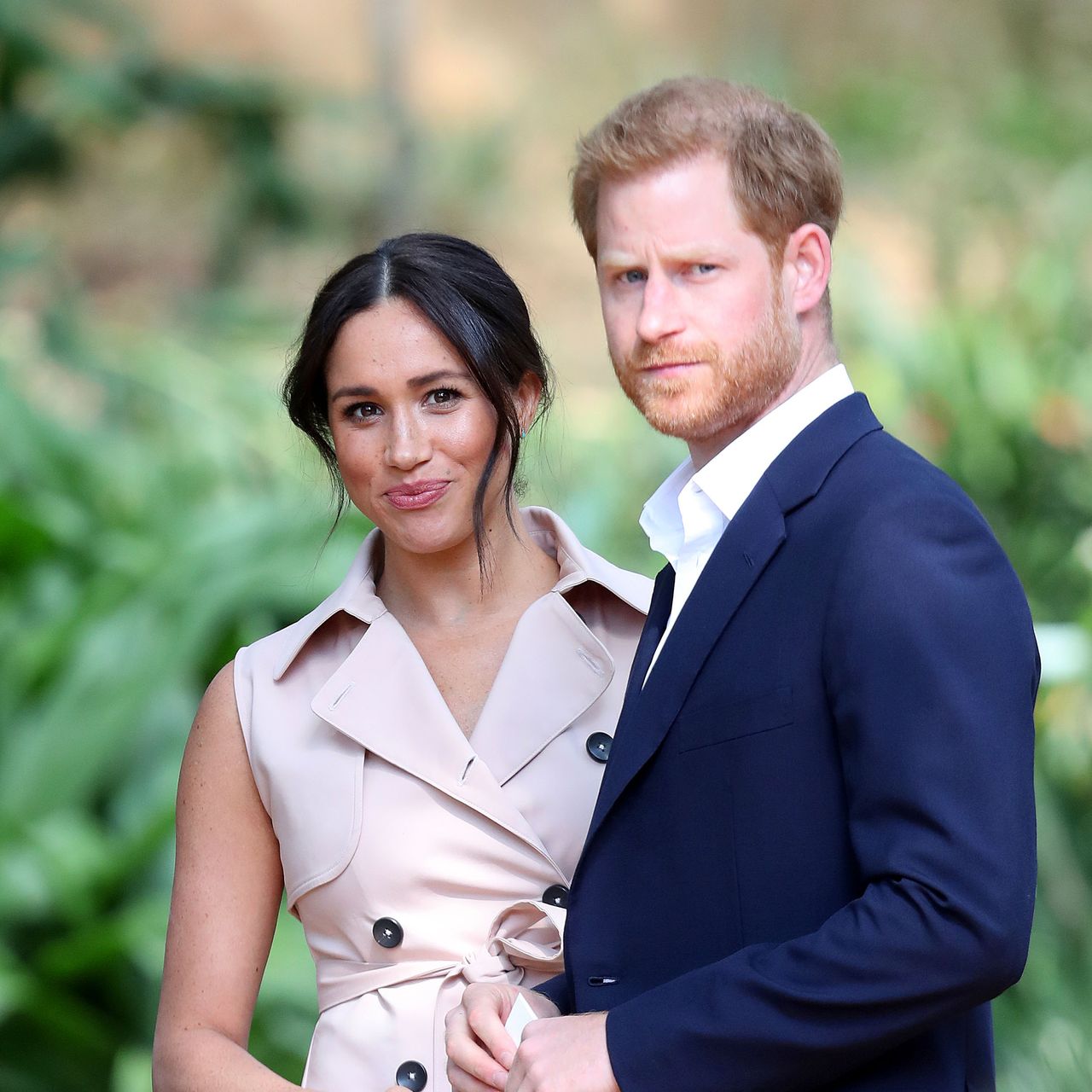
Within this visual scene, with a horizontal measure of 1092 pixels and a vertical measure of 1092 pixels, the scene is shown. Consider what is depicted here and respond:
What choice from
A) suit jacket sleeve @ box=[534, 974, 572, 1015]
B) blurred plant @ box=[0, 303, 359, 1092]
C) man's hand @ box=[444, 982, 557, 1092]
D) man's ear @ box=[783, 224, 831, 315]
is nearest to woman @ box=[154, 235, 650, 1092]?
suit jacket sleeve @ box=[534, 974, 572, 1015]

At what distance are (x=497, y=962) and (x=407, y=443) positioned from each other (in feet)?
2.03

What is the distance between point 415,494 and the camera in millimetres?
1857

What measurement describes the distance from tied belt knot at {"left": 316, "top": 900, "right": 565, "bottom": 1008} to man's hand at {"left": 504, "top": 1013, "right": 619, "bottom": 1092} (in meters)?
0.41

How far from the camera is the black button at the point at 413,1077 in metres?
1.80

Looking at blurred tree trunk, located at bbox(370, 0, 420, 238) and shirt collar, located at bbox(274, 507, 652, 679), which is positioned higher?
blurred tree trunk, located at bbox(370, 0, 420, 238)

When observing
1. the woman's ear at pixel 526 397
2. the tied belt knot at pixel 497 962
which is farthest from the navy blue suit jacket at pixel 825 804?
the woman's ear at pixel 526 397

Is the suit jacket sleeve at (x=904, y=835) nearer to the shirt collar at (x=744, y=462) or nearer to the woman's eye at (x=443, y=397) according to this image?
the shirt collar at (x=744, y=462)

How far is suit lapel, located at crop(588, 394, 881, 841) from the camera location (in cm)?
140

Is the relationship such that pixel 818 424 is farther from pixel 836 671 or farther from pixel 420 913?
A: pixel 420 913

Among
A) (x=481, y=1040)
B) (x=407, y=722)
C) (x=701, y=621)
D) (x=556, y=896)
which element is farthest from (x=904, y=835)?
(x=407, y=722)

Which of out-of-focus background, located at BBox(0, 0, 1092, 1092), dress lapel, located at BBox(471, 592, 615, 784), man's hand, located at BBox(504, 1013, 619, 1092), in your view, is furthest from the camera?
out-of-focus background, located at BBox(0, 0, 1092, 1092)

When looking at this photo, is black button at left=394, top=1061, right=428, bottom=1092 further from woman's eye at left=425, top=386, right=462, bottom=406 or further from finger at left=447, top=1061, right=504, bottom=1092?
woman's eye at left=425, top=386, right=462, bottom=406

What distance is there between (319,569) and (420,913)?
204cm

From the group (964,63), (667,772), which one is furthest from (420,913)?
(964,63)
